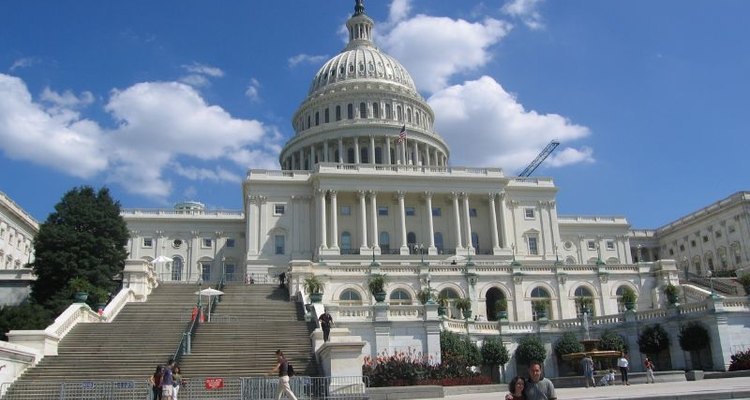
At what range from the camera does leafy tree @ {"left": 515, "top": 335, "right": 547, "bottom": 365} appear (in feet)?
145

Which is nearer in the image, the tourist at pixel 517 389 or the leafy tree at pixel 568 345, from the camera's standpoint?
the tourist at pixel 517 389

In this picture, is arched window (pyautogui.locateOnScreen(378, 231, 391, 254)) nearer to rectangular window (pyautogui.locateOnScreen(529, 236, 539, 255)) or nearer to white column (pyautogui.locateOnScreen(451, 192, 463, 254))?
white column (pyautogui.locateOnScreen(451, 192, 463, 254))

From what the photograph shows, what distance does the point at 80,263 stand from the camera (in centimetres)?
5509

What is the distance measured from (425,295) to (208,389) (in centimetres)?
2717

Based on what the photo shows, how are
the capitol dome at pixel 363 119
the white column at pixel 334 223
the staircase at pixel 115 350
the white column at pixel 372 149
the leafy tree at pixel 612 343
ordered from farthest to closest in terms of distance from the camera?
the capitol dome at pixel 363 119 < the white column at pixel 372 149 < the white column at pixel 334 223 < the leafy tree at pixel 612 343 < the staircase at pixel 115 350

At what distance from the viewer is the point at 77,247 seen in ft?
182

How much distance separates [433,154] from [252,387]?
93.3 m


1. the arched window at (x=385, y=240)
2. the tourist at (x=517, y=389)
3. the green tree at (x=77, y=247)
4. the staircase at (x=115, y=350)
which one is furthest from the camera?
the arched window at (x=385, y=240)

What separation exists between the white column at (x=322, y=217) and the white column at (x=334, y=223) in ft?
2.84

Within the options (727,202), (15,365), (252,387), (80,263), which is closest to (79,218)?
(80,263)

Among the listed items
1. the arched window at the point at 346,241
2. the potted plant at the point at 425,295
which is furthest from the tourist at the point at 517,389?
the arched window at the point at 346,241

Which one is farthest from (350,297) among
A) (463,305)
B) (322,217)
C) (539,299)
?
(322,217)

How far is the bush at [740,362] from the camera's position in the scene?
36.8 metres

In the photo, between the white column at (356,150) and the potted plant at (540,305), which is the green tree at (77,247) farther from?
the white column at (356,150)
